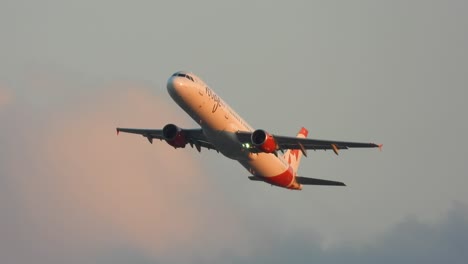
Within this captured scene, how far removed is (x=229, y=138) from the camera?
88188 mm

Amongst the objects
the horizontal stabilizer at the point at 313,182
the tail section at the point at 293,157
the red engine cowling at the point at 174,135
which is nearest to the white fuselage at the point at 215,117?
the red engine cowling at the point at 174,135

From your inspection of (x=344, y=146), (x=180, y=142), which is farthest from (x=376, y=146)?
(x=180, y=142)

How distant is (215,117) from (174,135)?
297 inches

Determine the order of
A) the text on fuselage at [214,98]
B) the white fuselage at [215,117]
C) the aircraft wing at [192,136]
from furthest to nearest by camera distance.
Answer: the aircraft wing at [192,136] → the text on fuselage at [214,98] → the white fuselage at [215,117]

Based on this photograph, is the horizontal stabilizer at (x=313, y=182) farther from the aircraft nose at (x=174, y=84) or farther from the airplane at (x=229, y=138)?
the aircraft nose at (x=174, y=84)

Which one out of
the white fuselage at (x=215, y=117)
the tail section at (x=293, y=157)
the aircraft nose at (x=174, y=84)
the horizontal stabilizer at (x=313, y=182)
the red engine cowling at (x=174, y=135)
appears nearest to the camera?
the aircraft nose at (x=174, y=84)

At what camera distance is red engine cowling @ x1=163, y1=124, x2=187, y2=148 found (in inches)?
3664

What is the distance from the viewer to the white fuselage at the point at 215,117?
84.4 m

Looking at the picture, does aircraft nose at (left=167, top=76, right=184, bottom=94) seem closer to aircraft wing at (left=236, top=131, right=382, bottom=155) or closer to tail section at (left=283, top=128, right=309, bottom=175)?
aircraft wing at (left=236, top=131, right=382, bottom=155)

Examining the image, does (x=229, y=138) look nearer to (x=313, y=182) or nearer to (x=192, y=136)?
(x=192, y=136)

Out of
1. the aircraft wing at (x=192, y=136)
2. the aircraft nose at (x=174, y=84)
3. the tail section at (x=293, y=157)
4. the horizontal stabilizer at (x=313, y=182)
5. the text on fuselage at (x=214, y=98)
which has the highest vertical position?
the aircraft nose at (x=174, y=84)

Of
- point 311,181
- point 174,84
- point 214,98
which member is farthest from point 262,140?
point 311,181

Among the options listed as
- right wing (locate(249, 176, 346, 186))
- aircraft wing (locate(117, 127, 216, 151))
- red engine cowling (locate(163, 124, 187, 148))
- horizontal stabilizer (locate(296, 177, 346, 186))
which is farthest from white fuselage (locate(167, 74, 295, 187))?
horizontal stabilizer (locate(296, 177, 346, 186))

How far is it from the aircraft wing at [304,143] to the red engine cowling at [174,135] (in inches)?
261
